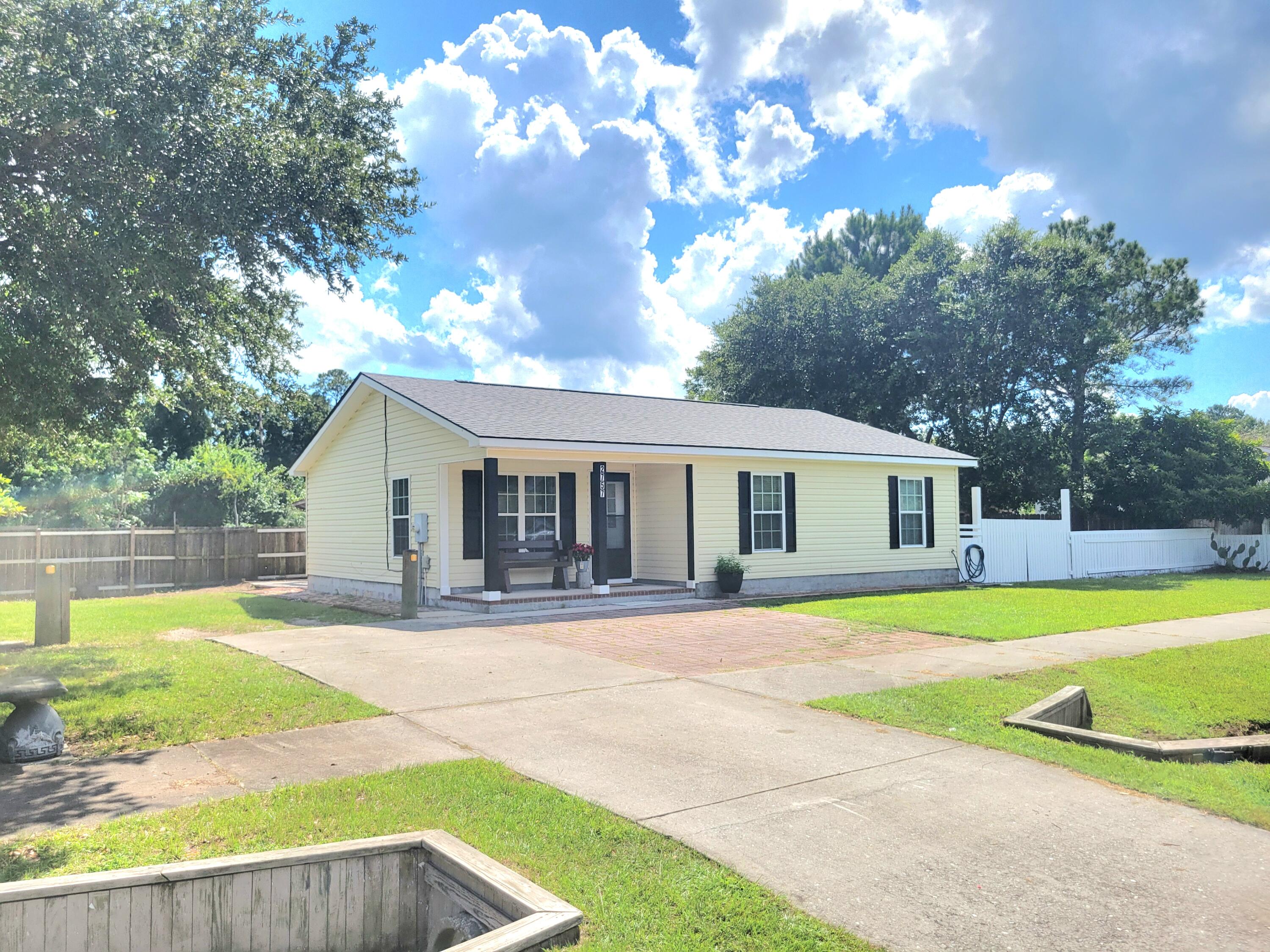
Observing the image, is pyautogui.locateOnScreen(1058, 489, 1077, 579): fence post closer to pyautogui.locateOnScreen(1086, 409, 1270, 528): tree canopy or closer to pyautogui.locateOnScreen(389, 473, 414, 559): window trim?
pyautogui.locateOnScreen(1086, 409, 1270, 528): tree canopy

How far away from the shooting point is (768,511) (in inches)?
711

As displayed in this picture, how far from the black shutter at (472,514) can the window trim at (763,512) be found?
219 inches

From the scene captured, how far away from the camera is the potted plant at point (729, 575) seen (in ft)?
54.9

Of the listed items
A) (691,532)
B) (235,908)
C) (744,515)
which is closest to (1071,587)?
(744,515)

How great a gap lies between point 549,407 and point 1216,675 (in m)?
12.2

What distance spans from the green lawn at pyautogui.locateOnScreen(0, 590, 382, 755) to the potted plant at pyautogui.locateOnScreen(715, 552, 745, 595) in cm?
673

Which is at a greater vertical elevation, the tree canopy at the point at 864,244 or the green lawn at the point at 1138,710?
the tree canopy at the point at 864,244

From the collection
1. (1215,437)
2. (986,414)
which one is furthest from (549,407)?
(1215,437)

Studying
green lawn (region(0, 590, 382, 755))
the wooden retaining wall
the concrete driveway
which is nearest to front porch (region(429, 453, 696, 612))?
green lawn (region(0, 590, 382, 755))

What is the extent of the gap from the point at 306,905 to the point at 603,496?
1214 cm

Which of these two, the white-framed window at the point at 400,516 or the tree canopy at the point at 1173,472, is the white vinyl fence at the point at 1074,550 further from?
the white-framed window at the point at 400,516

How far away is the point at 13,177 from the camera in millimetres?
8594

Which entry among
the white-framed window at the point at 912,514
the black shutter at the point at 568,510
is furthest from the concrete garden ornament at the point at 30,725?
the white-framed window at the point at 912,514

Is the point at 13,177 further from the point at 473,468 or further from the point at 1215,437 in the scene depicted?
the point at 1215,437
